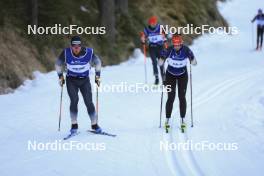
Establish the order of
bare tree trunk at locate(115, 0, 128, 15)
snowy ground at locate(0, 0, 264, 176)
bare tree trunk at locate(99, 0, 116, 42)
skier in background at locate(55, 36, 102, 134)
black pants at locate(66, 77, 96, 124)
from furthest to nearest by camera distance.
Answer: bare tree trunk at locate(115, 0, 128, 15)
bare tree trunk at locate(99, 0, 116, 42)
black pants at locate(66, 77, 96, 124)
skier in background at locate(55, 36, 102, 134)
snowy ground at locate(0, 0, 264, 176)

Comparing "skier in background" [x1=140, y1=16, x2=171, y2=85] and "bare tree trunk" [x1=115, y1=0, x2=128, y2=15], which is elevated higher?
"bare tree trunk" [x1=115, y1=0, x2=128, y2=15]

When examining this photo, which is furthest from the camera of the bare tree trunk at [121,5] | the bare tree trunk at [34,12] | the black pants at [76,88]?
the bare tree trunk at [121,5]

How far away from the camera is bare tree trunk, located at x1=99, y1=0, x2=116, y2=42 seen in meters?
20.5

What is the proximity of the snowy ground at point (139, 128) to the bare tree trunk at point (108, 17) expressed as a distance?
1768mm

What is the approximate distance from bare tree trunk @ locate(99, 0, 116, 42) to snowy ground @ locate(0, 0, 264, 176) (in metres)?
1.77

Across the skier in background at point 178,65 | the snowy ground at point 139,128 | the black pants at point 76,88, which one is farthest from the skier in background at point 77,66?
the skier in background at point 178,65

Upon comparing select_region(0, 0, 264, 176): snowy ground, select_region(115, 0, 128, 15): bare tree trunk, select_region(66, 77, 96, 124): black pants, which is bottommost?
select_region(0, 0, 264, 176): snowy ground

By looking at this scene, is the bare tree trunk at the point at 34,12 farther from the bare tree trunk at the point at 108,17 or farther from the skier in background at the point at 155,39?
the skier in background at the point at 155,39

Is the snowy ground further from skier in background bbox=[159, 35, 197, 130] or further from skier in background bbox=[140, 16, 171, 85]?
skier in background bbox=[140, 16, 171, 85]

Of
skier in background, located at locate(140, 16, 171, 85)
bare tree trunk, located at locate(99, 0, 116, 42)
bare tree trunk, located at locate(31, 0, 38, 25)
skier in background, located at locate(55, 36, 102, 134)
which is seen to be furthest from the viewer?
bare tree trunk, located at locate(99, 0, 116, 42)

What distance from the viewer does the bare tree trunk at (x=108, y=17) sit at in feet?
67.2

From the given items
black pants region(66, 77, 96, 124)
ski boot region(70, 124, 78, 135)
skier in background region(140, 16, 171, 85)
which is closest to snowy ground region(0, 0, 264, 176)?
ski boot region(70, 124, 78, 135)

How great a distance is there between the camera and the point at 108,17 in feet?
67.2

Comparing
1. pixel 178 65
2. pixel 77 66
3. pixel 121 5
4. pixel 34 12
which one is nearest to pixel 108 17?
pixel 121 5
